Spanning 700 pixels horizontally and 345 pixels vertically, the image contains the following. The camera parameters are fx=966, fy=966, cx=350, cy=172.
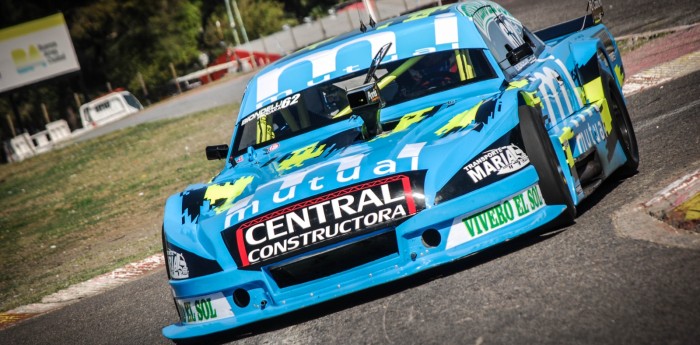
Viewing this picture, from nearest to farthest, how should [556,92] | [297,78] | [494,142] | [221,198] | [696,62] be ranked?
[494,142] < [221,198] < [556,92] < [297,78] < [696,62]

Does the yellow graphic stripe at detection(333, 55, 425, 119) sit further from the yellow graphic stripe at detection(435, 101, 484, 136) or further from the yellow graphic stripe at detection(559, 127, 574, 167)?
the yellow graphic stripe at detection(559, 127, 574, 167)

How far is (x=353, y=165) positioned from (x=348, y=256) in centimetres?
56

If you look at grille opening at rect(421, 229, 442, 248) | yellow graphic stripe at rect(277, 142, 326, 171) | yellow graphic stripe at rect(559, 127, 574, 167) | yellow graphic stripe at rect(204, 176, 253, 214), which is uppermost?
yellow graphic stripe at rect(277, 142, 326, 171)

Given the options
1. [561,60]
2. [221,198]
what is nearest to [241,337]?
[221,198]

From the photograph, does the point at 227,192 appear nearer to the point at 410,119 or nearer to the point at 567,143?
the point at 410,119

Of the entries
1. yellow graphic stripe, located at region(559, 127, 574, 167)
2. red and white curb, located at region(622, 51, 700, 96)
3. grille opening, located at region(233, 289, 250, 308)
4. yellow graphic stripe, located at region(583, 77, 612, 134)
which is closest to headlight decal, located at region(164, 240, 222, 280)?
grille opening, located at region(233, 289, 250, 308)

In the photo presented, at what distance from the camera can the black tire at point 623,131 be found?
20.6 ft

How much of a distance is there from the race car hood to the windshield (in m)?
0.22

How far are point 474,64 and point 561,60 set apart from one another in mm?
861

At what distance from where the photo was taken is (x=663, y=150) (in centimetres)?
678

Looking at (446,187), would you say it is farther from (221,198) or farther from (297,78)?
(297,78)

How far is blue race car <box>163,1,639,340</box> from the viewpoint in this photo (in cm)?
458

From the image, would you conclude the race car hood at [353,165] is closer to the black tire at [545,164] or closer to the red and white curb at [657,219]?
the black tire at [545,164]

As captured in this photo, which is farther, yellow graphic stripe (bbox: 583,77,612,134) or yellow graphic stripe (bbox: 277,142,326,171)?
yellow graphic stripe (bbox: 583,77,612,134)
